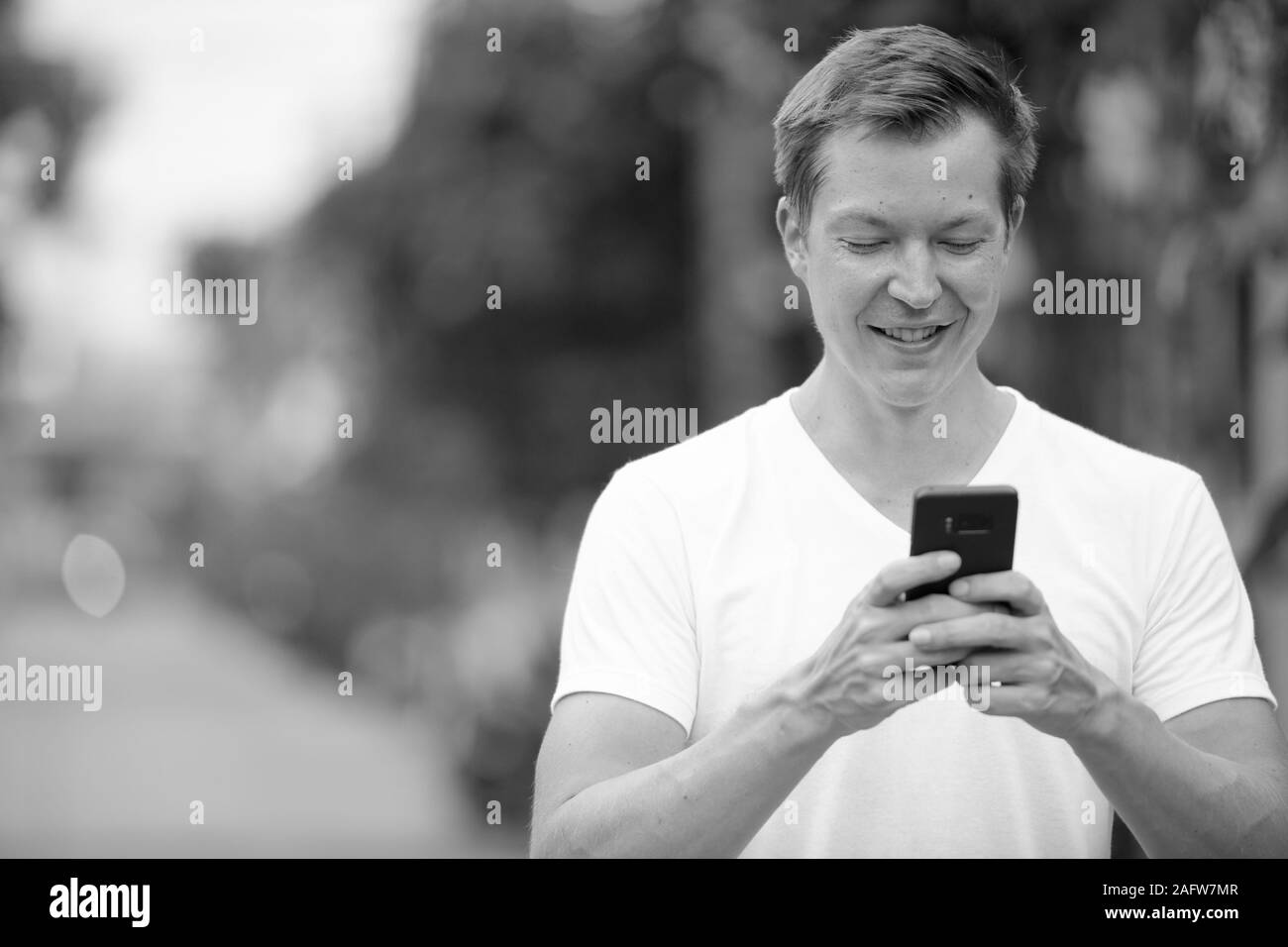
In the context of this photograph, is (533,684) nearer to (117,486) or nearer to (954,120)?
(954,120)

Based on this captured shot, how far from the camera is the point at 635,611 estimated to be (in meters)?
1.95

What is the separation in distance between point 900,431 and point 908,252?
278mm

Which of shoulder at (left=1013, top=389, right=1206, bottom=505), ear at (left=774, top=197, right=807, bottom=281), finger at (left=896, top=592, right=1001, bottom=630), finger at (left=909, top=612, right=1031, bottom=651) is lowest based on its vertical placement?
finger at (left=909, top=612, right=1031, bottom=651)

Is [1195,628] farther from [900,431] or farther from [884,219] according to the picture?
[884,219]

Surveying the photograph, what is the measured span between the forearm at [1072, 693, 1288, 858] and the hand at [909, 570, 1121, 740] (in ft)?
0.19

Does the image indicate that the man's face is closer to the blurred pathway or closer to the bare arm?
the bare arm

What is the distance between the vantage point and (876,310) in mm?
1975

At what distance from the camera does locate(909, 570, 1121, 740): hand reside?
166 centimetres

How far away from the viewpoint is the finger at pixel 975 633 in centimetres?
165

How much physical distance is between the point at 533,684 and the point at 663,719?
4.86m

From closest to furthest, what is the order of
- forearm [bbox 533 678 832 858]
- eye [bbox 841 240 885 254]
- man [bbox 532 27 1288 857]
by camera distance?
forearm [bbox 533 678 832 858] → man [bbox 532 27 1288 857] → eye [bbox 841 240 885 254]

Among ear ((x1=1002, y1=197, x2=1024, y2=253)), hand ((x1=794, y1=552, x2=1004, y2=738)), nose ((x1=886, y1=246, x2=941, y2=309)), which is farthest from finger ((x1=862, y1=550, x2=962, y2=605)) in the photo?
ear ((x1=1002, y1=197, x2=1024, y2=253))
